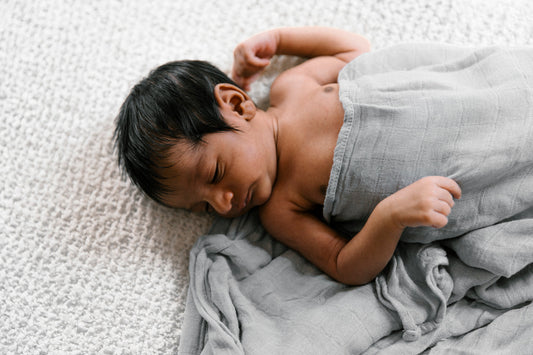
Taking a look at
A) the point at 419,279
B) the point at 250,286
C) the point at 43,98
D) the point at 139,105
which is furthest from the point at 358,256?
the point at 43,98

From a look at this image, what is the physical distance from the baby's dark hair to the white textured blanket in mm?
140

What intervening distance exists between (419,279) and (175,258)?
527 millimetres

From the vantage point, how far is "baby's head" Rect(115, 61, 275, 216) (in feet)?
3.10

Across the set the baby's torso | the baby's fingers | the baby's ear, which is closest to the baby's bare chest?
the baby's torso

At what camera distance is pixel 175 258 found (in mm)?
1083

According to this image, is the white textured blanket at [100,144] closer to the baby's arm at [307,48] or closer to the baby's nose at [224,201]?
the baby's arm at [307,48]

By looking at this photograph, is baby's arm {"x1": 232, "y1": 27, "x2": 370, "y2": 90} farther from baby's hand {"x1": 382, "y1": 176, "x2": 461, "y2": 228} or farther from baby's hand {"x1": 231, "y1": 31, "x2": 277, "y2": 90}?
baby's hand {"x1": 382, "y1": 176, "x2": 461, "y2": 228}

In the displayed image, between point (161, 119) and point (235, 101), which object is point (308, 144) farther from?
point (161, 119)

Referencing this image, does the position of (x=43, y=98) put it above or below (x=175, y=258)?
above

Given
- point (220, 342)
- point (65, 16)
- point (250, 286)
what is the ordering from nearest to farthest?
1. point (220, 342)
2. point (250, 286)
3. point (65, 16)

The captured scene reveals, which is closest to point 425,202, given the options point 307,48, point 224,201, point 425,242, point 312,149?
point 425,242

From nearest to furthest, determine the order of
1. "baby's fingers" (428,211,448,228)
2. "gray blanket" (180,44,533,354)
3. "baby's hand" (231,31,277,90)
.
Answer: "baby's fingers" (428,211,448,228)
"gray blanket" (180,44,533,354)
"baby's hand" (231,31,277,90)

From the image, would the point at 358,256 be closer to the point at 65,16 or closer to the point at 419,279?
the point at 419,279

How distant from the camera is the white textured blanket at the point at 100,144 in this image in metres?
1.02
